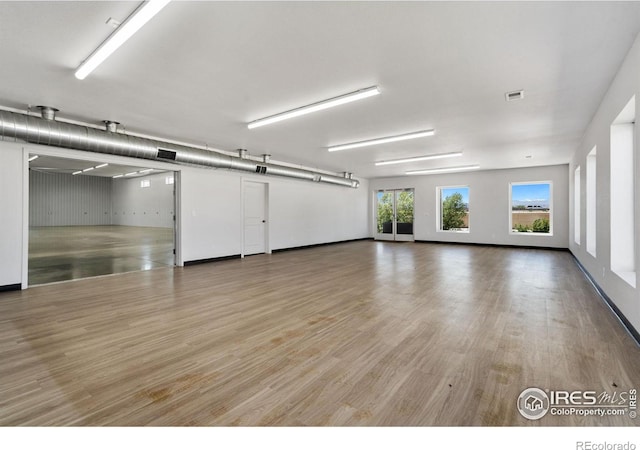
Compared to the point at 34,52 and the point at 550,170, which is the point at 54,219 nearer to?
the point at 34,52

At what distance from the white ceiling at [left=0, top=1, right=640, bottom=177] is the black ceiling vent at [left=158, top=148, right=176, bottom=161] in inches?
18.1

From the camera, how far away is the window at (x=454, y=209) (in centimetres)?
1151

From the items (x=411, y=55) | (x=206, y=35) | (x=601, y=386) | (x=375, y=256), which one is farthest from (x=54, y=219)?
(x=601, y=386)

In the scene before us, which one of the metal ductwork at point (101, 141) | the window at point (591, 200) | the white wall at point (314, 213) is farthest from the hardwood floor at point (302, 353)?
the white wall at point (314, 213)

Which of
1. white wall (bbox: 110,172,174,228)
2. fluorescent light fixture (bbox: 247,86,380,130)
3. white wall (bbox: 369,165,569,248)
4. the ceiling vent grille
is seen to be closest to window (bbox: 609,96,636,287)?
the ceiling vent grille

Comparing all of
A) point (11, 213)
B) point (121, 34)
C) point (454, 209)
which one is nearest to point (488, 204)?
point (454, 209)

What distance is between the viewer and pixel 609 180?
3842 millimetres

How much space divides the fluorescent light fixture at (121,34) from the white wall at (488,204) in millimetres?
11076

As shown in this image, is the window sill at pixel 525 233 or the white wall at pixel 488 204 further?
the window sill at pixel 525 233

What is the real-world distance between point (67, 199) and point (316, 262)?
18746mm

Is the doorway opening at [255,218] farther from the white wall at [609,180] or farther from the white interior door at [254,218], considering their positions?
the white wall at [609,180]

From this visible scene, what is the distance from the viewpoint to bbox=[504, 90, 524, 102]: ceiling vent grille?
3.99 metres

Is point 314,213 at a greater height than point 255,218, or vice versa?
point 314,213

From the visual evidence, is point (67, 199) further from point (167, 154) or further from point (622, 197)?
point (622, 197)
